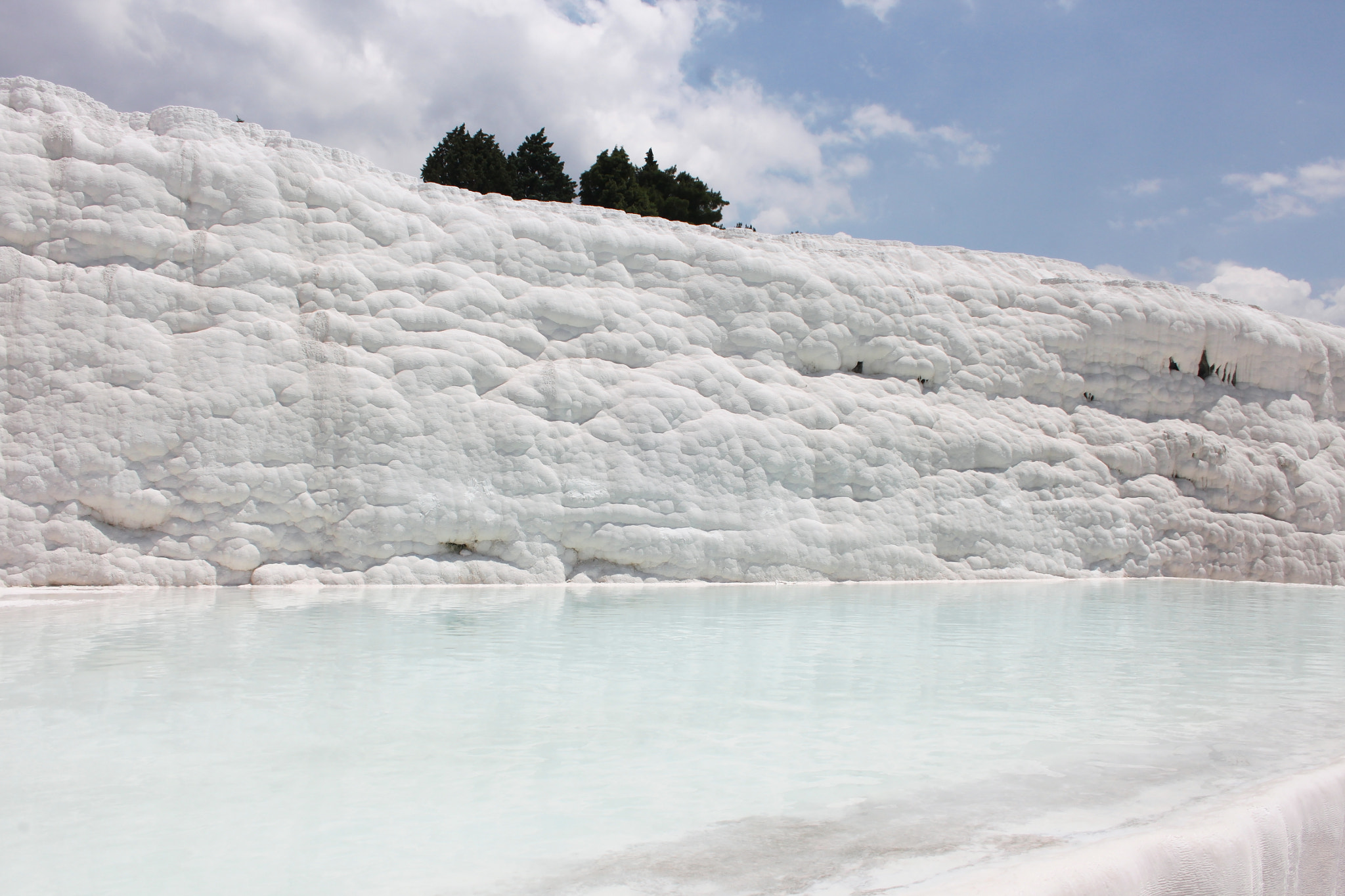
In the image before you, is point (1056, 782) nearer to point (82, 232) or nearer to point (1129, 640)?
point (1129, 640)

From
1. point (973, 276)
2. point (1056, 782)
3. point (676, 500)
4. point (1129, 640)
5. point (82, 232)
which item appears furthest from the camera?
point (973, 276)

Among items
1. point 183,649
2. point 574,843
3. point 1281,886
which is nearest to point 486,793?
point 574,843

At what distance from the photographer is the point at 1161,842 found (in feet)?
5.59

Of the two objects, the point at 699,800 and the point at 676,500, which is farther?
the point at 676,500

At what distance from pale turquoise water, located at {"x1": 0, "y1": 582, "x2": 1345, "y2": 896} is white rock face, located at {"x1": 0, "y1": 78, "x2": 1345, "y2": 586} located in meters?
2.39

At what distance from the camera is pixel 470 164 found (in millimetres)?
21672

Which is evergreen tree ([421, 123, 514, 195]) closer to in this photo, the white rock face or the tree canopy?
the tree canopy

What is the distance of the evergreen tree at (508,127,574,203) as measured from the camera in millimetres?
23438

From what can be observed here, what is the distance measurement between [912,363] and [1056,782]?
7.89m

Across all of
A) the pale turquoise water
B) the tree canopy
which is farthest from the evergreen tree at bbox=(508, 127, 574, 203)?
the pale turquoise water

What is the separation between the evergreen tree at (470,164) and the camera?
70.9ft

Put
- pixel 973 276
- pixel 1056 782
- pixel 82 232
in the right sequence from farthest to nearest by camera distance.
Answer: pixel 973 276, pixel 82 232, pixel 1056 782

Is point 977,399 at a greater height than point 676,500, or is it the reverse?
point 977,399

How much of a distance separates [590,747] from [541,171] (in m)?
23.3
